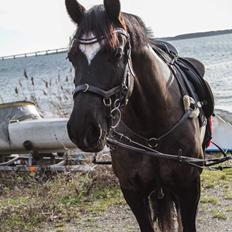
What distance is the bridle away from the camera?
8.84ft

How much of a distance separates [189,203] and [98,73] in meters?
1.58

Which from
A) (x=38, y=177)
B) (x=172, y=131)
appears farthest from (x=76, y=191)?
(x=172, y=131)

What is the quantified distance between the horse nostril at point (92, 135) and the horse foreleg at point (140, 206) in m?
1.27

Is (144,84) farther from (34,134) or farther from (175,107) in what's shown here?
(34,134)

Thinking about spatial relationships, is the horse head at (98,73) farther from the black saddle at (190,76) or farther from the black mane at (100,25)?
the black saddle at (190,76)

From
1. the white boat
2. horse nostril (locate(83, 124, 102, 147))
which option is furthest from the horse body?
the white boat

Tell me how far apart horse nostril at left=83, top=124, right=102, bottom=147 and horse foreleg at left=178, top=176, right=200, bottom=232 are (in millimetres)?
1298

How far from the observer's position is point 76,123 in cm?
259

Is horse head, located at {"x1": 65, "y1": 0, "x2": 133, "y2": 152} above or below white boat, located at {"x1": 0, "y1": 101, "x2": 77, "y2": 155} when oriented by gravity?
above

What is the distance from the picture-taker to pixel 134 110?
3.44 meters

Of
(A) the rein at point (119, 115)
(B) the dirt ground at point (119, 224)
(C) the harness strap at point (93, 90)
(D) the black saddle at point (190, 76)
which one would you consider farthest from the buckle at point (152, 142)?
(B) the dirt ground at point (119, 224)

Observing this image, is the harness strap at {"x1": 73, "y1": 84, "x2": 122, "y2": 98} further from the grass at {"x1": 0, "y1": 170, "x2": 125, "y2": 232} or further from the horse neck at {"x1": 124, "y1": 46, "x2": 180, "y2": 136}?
the grass at {"x1": 0, "y1": 170, "x2": 125, "y2": 232}

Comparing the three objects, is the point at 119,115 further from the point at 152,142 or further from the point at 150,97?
the point at 152,142

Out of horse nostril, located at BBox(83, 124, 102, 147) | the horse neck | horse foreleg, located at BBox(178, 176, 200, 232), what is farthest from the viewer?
horse foreleg, located at BBox(178, 176, 200, 232)
